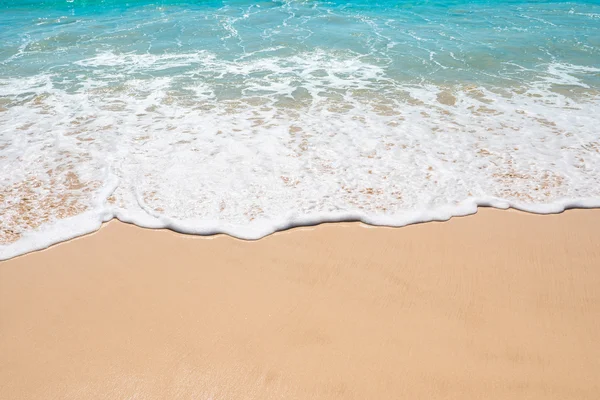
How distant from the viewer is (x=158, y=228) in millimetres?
4273

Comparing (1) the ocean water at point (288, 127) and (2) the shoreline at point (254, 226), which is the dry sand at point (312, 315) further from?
(1) the ocean water at point (288, 127)

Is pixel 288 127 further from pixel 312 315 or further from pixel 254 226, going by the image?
pixel 312 315

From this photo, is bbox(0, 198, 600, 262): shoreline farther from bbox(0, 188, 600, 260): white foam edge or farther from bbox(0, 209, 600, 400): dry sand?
bbox(0, 209, 600, 400): dry sand

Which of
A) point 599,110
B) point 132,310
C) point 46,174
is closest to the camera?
point 132,310

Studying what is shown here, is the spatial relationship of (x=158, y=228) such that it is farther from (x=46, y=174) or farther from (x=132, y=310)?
(x=46, y=174)

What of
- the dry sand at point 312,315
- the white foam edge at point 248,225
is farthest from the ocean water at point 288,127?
the dry sand at point 312,315

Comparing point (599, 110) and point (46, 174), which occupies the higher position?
point (46, 174)

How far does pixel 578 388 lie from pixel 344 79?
24.9 feet

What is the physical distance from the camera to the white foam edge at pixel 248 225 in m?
4.13

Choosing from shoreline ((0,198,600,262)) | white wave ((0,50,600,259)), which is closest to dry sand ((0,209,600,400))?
shoreline ((0,198,600,262))

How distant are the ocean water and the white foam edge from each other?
2cm

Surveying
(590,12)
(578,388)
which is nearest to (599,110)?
(578,388)

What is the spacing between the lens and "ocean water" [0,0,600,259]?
182 inches

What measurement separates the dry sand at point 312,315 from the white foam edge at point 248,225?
0.12 metres
